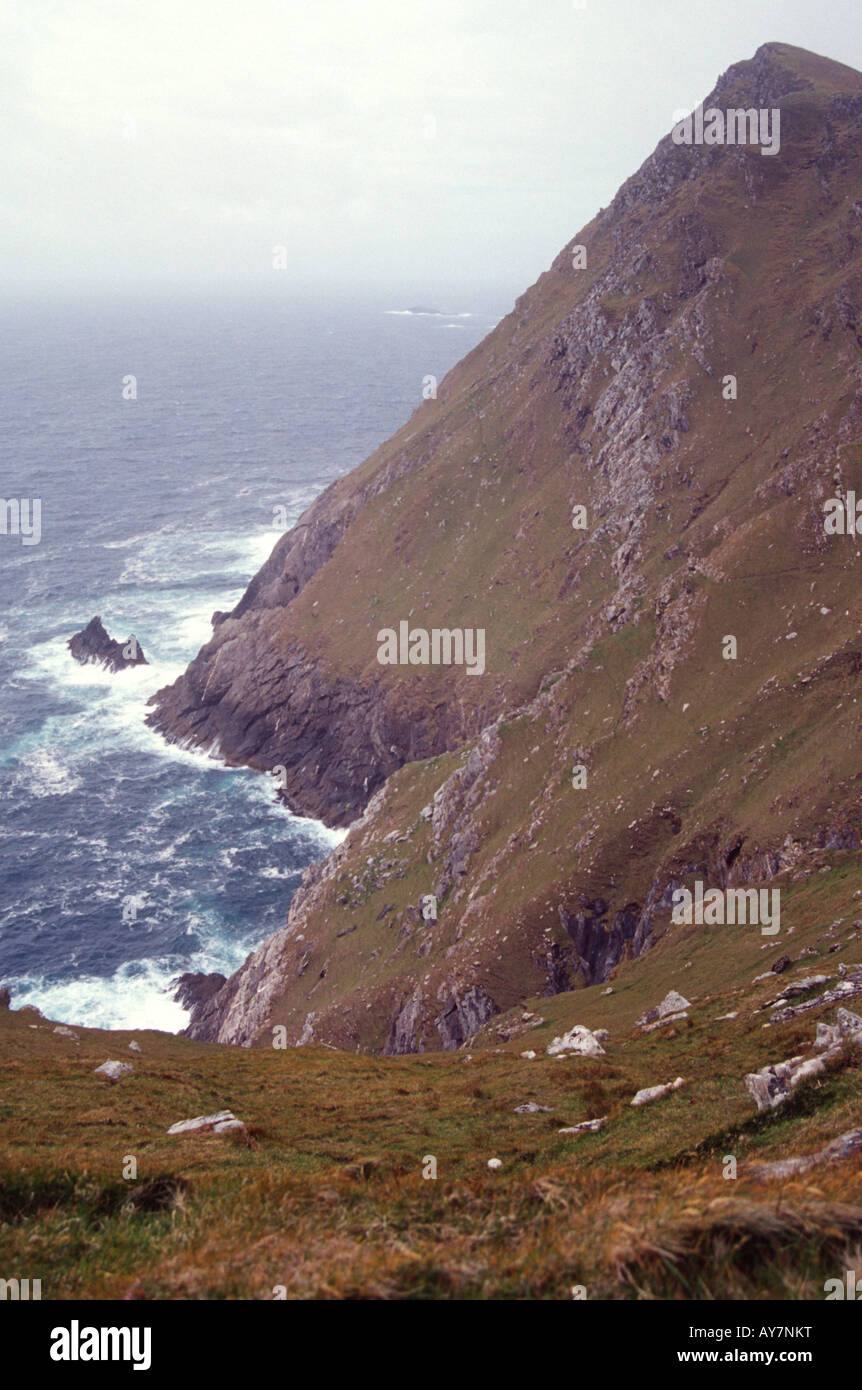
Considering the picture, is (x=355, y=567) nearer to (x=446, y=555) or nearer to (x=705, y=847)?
(x=446, y=555)

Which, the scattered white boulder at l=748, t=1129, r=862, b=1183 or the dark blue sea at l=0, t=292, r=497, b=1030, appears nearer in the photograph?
the scattered white boulder at l=748, t=1129, r=862, b=1183

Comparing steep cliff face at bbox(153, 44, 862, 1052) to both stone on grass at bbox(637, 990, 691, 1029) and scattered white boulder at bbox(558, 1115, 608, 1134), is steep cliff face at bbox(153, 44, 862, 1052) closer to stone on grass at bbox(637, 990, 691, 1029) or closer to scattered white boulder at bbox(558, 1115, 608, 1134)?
stone on grass at bbox(637, 990, 691, 1029)

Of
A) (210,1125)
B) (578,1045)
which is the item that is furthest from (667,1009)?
(210,1125)

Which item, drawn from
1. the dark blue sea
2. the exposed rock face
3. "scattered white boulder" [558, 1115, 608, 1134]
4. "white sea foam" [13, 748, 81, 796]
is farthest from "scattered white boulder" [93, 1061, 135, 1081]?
the exposed rock face

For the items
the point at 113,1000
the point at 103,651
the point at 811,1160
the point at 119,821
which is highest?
the point at 103,651

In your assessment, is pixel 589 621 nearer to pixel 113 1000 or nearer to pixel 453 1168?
pixel 113 1000
